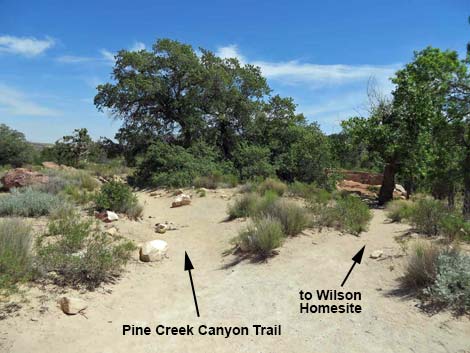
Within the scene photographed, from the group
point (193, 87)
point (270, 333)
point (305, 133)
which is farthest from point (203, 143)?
point (270, 333)

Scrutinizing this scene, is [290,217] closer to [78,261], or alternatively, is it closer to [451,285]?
[451,285]

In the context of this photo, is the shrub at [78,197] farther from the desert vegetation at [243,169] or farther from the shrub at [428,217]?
the shrub at [428,217]

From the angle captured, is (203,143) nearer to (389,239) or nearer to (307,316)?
(389,239)

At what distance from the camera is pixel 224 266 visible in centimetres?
758

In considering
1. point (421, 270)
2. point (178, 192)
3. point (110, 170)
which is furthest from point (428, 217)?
point (110, 170)

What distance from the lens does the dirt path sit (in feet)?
15.0

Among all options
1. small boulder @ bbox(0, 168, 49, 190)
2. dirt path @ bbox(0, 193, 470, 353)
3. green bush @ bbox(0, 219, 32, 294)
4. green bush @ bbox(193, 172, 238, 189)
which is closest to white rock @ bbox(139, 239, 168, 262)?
dirt path @ bbox(0, 193, 470, 353)

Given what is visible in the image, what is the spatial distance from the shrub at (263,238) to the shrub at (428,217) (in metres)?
3.18

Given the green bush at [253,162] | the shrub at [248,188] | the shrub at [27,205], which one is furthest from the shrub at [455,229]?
the green bush at [253,162]

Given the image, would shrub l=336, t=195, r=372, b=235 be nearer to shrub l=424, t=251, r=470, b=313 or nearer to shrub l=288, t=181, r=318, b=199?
shrub l=424, t=251, r=470, b=313

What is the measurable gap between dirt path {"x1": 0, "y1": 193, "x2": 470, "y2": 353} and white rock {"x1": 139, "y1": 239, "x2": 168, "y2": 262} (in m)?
0.19

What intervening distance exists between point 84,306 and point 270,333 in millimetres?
2594

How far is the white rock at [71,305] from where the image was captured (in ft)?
16.8

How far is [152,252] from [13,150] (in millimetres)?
25358
